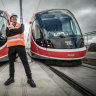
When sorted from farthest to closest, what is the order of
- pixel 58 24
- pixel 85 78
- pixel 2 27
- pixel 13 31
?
pixel 58 24 < pixel 2 27 < pixel 85 78 < pixel 13 31

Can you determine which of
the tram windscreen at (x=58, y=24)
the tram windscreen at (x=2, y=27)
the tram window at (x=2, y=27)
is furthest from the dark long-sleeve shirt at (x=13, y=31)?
the tram windscreen at (x=58, y=24)

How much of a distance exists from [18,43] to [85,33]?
6584mm

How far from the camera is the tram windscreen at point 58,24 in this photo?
16.0 feet

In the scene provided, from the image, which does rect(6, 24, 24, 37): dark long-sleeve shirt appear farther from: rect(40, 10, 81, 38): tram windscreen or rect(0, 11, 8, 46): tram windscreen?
rect(40, 10, 81, 38): tram windscreen

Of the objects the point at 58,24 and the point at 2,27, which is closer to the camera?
the point at 2,27

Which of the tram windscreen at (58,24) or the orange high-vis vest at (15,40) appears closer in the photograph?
the orange high-vis vest at (15,40)

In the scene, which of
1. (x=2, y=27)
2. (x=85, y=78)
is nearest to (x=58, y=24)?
(x=2, y=27)

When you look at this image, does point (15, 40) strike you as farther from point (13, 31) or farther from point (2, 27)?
point (2, 27)

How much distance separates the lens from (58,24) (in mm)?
5199

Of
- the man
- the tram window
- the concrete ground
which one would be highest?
the tram window

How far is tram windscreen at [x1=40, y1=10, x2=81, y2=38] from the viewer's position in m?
4.86

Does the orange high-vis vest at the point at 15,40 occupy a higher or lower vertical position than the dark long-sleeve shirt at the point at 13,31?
lower

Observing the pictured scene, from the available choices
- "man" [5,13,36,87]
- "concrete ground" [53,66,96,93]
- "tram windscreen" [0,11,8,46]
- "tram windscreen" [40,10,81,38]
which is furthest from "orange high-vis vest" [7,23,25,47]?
"tram windscreen" [40,10,81,38]

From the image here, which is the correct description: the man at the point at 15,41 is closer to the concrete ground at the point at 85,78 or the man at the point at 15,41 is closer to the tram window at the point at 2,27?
the concrete ground at the point at 85,78
